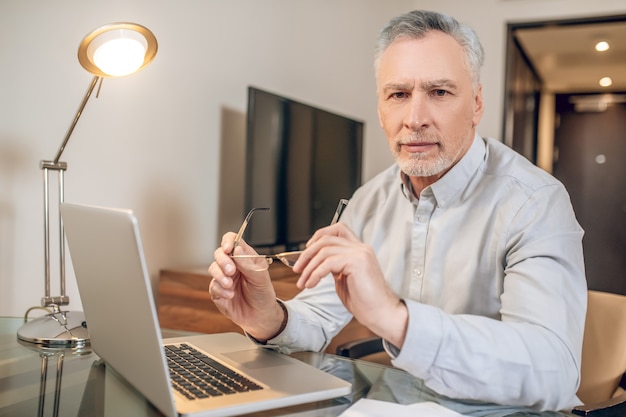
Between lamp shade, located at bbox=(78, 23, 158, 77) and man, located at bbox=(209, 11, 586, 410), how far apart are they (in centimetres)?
52

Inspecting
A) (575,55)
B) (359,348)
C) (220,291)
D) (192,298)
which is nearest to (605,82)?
(575,55)

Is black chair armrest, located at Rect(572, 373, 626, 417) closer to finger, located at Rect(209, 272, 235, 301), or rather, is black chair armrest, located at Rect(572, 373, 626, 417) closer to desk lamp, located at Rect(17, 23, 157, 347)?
finger, located at Rect(209, 272, 235, 301)

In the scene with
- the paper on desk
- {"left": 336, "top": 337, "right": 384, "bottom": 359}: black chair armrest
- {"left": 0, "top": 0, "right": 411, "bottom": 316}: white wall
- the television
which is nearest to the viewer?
the paper on desk

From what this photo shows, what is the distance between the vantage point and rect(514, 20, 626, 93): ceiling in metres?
4.64

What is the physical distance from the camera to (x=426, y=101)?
4.29 feet

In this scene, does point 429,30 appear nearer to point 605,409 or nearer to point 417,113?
point 417,113

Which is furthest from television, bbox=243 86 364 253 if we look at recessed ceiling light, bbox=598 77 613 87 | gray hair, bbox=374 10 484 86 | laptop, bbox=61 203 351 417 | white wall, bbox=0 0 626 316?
recessed ceiling light, bbox=598 77 613 87

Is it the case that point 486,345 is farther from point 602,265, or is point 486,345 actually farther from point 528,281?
point 602,265

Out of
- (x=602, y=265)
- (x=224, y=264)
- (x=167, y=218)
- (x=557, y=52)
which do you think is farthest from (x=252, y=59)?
(x=602, y=265)

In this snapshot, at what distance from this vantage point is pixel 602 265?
18.4 feet

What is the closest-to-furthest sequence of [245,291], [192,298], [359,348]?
[245,291], [359,348], [192,298]

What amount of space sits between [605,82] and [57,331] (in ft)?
19.6

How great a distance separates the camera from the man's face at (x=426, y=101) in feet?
4.25

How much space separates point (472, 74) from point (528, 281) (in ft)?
1.61
